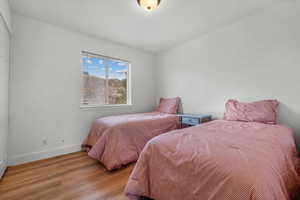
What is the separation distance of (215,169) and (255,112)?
166 centimetres

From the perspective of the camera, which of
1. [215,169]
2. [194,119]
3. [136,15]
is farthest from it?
[194,119]

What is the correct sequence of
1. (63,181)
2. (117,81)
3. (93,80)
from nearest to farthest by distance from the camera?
1. (63,181)
2. (93,80)
3. (117,81)

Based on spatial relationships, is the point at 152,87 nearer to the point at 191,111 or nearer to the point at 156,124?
the point at 191,111

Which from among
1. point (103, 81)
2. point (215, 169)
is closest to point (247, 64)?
point (215, 169)

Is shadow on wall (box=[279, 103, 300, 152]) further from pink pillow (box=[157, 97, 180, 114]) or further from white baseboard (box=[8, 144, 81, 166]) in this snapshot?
white baseboard (box=[8, 144, 81, 166])

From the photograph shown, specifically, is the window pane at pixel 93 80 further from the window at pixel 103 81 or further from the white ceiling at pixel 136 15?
the white ceiling at pixel 136 15

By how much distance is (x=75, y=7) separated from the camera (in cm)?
201

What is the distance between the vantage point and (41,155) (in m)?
2.24

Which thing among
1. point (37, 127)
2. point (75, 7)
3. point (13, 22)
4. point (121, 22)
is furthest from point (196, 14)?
point (37, 127)

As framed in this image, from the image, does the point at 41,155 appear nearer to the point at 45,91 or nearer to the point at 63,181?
the point at 63,181

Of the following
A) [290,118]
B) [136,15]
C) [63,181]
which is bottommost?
[63,181]

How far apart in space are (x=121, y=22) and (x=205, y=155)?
2515mm

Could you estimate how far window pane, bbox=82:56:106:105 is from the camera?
9.56 ft

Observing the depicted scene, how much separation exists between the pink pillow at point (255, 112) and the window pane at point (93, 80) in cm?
271
